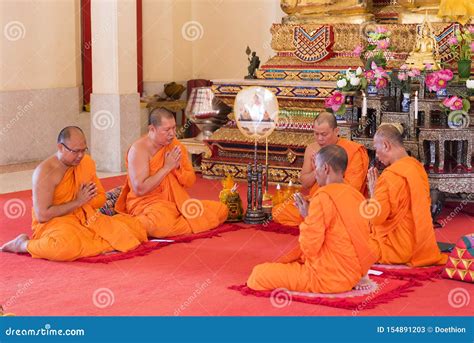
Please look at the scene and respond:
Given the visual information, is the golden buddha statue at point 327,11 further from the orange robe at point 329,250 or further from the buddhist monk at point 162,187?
the orange robe at point 329,250

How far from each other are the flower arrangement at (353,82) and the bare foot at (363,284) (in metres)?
2.86

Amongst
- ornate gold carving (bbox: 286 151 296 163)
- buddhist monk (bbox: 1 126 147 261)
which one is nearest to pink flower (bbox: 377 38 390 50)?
ornate gold carving (bbox: 286 151 296 163)

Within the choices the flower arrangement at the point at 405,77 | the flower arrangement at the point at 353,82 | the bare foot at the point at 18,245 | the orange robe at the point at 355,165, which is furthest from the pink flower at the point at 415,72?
the bare foot at the point at 18,245

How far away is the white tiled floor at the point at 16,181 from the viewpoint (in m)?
8.57

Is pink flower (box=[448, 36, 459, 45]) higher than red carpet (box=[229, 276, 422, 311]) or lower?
higher

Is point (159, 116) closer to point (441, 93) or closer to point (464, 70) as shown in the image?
point (441, 93)

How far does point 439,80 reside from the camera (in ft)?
22.8

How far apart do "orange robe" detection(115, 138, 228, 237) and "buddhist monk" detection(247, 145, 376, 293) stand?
160 centimetres

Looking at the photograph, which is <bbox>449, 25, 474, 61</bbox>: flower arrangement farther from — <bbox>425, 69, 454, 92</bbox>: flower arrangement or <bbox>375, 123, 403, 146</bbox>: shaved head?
<bbox>375, 123, 403, 146</bbox>: shaved head

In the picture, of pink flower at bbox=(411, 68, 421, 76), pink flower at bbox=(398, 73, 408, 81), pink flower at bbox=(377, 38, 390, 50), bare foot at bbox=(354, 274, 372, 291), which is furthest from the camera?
pink flower at bbox=(377, 38, 390, 50)

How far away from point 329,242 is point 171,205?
204cm

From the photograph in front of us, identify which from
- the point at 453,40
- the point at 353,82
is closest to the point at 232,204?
the point at 353,82

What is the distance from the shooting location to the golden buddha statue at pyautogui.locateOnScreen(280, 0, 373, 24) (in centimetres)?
959

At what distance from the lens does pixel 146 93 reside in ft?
39.0
